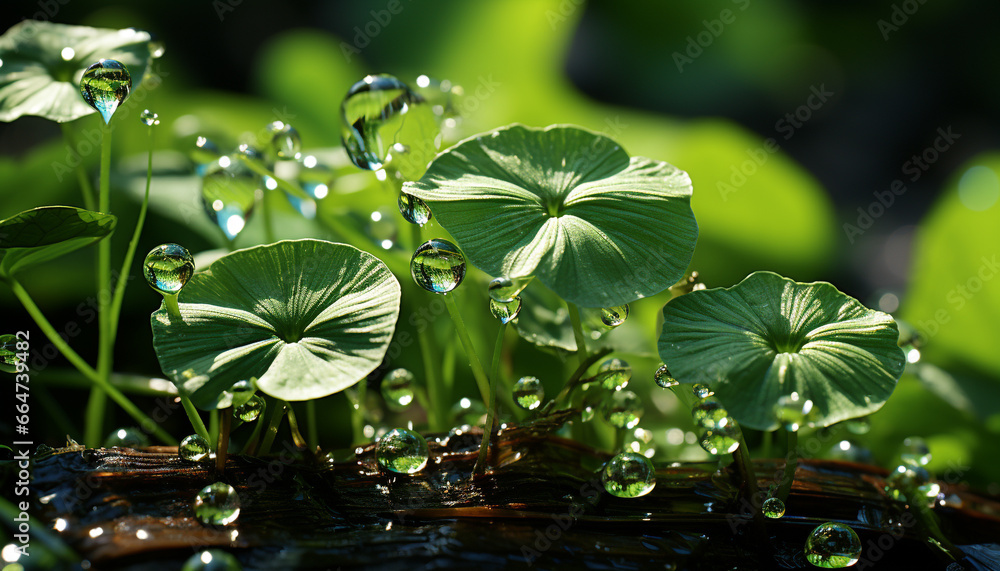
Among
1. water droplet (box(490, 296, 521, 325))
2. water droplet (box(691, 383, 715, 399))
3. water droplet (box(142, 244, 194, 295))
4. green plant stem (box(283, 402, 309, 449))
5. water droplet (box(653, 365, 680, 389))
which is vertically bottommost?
water droplet (box(691, 383, 715, 399))

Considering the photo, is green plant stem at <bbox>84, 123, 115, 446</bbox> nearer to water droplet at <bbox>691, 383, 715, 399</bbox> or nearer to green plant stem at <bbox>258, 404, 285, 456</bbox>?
green plant stem at <bbox>258, 404, 285, 456</bbox>

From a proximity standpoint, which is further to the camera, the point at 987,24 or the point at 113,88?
the point at 987,24

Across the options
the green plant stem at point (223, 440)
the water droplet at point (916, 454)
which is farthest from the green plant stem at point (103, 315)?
the water droplet at point (916, 454)

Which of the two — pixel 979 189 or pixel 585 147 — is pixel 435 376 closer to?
pixel 585 147

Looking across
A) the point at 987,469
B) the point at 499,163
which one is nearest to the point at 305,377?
the point at 499,163

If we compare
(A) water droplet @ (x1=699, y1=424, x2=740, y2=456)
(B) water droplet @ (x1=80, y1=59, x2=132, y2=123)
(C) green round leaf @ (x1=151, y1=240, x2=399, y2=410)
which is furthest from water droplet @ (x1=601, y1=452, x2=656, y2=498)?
(B) water droplet @ (x1=80, y1=59, x2=132, y2=123)

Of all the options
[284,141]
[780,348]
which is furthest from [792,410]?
[284,141]

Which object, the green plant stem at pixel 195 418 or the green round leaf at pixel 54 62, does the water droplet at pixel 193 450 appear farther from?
the green round leaf at pixel 54 62
